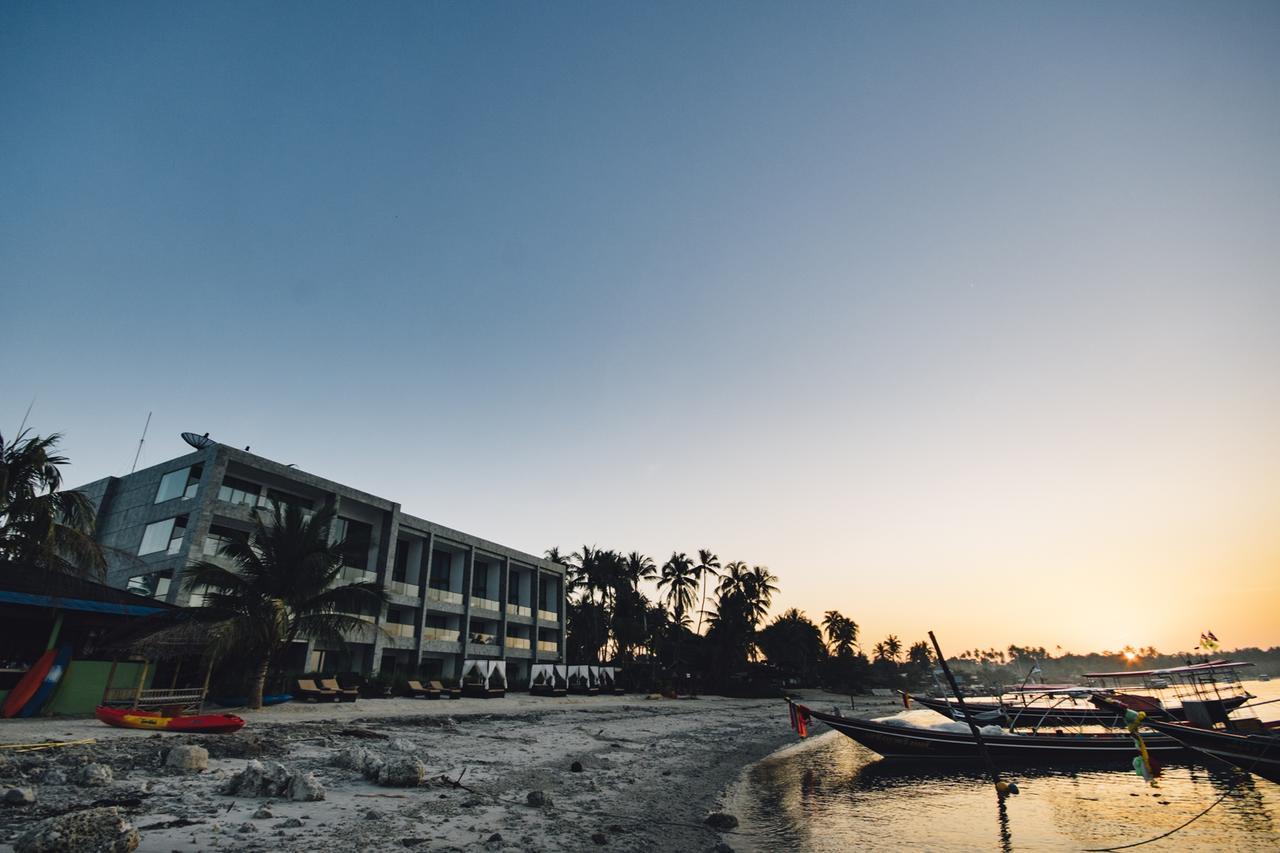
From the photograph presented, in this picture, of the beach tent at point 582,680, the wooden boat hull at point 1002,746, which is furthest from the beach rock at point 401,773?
the beach tent at point 582,680

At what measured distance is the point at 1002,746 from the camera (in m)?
22.9

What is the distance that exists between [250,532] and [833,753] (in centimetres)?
3135

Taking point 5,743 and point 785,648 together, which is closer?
point 5,743

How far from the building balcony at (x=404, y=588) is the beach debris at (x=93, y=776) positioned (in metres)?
28.3

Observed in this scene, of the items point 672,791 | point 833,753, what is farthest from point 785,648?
point 672,791

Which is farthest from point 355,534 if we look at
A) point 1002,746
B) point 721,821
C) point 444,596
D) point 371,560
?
point 1002,746

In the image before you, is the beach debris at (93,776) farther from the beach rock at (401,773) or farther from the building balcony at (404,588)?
the building balcony at (404,588)

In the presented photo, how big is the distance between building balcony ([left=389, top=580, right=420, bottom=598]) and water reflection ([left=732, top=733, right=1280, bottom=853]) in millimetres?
25345

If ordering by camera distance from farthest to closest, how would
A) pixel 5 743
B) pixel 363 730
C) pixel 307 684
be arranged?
pixel 307 684 → pixel 363 730 → pixel 5 743

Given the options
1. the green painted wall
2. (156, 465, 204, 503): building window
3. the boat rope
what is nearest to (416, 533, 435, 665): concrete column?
(156, 465, 204, 503): building window

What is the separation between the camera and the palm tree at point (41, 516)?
15.5 m

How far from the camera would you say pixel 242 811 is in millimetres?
8562

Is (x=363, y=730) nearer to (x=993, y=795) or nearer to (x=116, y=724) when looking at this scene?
(x=116, y=724)

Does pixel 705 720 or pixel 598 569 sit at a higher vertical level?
pixel 598 569
